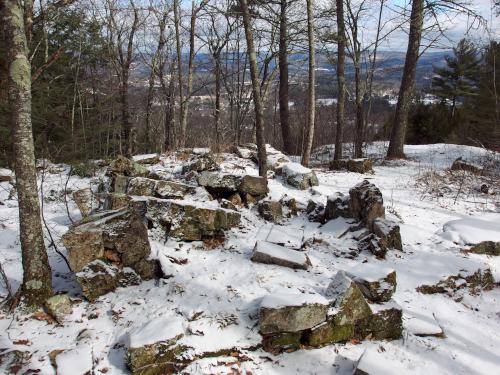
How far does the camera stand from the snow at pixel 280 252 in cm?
499

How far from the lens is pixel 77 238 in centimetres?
431

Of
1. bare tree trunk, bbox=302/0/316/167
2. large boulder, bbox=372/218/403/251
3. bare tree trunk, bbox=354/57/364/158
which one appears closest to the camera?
large boulder, bbox=372/218/403/251

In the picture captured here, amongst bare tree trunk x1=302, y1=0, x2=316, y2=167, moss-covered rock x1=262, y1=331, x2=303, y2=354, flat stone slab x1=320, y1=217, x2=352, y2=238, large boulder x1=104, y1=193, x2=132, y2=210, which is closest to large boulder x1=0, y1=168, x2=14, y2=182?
large boulder x1=104, y1=193, x2=132, y2=210

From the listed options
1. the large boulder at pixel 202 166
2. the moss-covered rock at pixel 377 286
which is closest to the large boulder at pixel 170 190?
the large boulder at pixel 202 166

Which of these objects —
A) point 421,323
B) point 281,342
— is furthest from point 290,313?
point 421,323

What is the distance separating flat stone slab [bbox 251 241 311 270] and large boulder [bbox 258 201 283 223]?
1.40 meters

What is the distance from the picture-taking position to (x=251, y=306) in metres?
4.14

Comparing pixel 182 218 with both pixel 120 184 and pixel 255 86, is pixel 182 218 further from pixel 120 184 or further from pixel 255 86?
pixel 255 86

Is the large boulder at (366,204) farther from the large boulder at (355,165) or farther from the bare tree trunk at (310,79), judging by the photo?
the large boulder at (355,165)

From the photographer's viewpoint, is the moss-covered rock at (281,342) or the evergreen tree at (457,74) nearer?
the moss-covered rock at (281,342)

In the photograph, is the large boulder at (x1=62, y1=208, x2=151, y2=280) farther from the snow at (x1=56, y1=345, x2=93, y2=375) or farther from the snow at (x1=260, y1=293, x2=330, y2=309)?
the snow at (x1=260, y1=293, x2=330, y2=309)

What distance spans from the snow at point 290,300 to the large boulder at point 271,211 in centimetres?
256

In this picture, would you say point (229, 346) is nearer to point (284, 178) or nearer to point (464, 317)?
point (464, 317)

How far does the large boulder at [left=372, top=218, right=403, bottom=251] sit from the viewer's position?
18.8 feet
